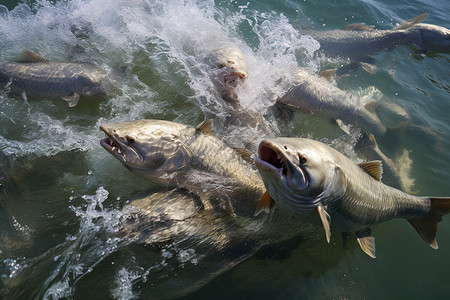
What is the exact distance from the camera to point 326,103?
5.69 m

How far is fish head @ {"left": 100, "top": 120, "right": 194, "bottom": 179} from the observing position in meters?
3.41

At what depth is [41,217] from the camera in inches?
132

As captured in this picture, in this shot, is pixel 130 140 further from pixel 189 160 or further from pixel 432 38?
pixel 432 38

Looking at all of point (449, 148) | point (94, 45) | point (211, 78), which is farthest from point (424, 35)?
point (94, 45)

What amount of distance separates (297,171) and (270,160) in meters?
0.27

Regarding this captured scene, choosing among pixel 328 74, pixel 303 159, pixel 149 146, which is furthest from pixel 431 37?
pixel 149 146

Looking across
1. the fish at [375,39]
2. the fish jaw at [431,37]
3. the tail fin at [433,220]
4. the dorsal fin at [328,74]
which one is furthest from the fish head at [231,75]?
the fish jaw at [431,37]

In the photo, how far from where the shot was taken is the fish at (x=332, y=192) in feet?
8.84

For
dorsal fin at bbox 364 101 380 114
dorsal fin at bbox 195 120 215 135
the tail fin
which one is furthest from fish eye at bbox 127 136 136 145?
dorsal fin at bbox 364 101 380 114

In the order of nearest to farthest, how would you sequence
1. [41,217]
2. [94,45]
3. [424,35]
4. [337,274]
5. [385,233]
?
[41,217] < [337,274] < [385,233] < [94,45] < [424,35]

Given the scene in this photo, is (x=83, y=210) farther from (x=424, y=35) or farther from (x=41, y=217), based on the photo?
(x=424, y=35)

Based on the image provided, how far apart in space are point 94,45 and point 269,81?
327 cm

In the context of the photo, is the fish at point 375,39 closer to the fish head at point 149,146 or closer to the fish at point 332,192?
the fish at point 332,192

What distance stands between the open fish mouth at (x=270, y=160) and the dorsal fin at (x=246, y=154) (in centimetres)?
103
